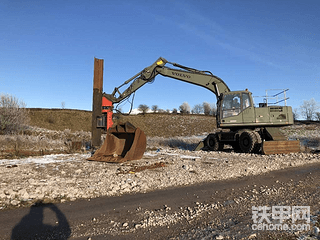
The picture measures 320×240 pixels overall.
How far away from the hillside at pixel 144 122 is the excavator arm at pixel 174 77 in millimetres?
22767

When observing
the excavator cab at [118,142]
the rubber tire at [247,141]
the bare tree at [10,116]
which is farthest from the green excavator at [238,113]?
the bare tree at [10,116]

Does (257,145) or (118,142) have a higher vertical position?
(118,142)

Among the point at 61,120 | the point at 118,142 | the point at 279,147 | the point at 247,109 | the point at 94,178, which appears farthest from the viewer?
the point at 61,120

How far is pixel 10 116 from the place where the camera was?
20797 millimetres

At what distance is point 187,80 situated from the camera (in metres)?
14.2

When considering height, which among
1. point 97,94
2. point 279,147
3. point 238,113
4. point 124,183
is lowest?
point 124,183

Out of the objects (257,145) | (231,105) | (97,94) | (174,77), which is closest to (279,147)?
(257,145)

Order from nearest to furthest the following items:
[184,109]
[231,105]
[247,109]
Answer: [247,109] < [231,105] < [184,109]

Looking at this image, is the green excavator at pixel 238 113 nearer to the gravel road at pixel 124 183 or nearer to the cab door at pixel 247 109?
the cab door at pixel 247 109

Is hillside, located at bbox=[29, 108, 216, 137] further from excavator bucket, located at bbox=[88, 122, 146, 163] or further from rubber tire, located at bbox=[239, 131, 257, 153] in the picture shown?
excavator bucket, located at bbox=[88, 122, 146, 163]

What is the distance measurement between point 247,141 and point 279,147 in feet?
5.20

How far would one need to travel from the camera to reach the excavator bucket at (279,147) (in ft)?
39.5

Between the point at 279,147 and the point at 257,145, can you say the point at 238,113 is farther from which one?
the point at 279,147

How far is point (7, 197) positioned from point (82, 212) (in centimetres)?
178
